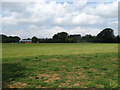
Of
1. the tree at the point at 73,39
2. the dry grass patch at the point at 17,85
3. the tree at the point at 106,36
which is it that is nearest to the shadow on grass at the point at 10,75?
the dry grass patch at the point at 17,85

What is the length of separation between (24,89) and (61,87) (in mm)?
1303

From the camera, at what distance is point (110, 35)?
86625mm

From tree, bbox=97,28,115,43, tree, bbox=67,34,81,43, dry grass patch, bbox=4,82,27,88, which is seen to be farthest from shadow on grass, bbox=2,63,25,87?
tree, bbox=97,28,115,43

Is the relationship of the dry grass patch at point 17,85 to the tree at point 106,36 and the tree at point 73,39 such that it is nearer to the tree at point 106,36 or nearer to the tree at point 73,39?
the tree at point 73,39

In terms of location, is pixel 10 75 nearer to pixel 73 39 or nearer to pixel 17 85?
pixel 17 85

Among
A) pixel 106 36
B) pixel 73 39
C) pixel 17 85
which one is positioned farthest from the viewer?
pixel 106 36

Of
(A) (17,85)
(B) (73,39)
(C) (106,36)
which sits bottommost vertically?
(A) (17,85)

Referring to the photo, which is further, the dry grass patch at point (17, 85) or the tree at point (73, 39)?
the tree at point (73, 39)

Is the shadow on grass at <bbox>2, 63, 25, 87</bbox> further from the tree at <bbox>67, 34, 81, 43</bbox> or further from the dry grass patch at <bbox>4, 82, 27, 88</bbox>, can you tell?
the tree at <bbox>67, 34, 81, 43</bbox>

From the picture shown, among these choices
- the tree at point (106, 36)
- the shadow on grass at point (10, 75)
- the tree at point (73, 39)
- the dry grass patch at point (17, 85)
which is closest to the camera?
the dry grass patch at point (17, 85)

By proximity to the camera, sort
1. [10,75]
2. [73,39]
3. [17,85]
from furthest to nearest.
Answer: [73,39] → [10,75] → [17,85]

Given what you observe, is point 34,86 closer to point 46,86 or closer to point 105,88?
point 46,86

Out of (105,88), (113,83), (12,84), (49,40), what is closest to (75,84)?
(105,88)

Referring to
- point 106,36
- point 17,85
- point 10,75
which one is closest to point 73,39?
point 106,36
